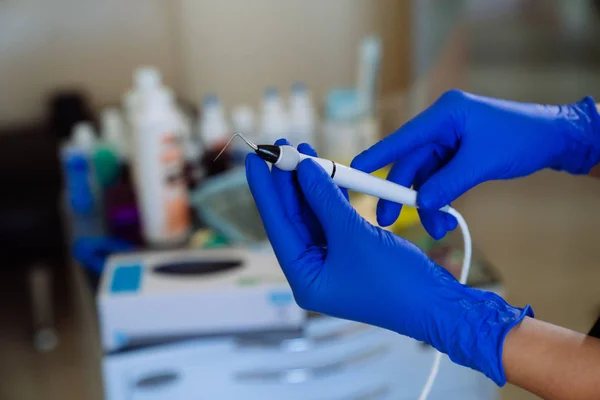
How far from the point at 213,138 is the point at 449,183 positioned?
2.37 ft

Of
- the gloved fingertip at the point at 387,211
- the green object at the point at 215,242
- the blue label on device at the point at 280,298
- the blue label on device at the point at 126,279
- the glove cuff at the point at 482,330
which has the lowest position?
the blue label on device at the point at 280,298

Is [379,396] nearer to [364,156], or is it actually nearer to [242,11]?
[364,156]

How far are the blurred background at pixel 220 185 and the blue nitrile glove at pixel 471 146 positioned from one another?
0.20m

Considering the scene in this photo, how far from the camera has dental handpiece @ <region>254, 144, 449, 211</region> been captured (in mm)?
587

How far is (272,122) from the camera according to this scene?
1283mm

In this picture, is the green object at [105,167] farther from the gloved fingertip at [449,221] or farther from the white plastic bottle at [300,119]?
the gloved fingertip at [449,221]

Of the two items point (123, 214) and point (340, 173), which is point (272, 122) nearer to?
point (123, 214)

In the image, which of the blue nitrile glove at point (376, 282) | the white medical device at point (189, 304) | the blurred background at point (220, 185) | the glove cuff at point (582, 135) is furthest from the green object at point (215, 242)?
the glove cuff at point (582, 135)

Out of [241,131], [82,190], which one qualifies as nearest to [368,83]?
[241,131]

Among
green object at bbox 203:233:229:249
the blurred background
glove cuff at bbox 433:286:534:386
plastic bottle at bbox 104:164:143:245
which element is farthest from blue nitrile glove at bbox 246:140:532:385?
plastic bottle at bbox 104:164:143:245

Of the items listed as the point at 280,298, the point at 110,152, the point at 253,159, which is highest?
the point at 253,159

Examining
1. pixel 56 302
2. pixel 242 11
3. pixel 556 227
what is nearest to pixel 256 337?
pixel 242 11

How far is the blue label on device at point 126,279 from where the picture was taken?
2.81ft

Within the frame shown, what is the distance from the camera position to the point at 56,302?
238cm
